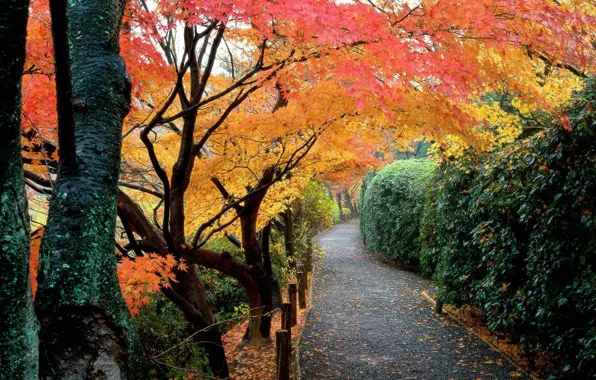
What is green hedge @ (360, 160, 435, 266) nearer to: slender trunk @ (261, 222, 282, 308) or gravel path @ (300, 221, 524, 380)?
gravel path @ (300, 221, 524, 380)

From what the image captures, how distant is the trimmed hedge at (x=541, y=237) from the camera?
3748 millimetres

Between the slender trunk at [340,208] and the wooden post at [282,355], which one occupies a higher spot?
the slender trunk at [340,208]

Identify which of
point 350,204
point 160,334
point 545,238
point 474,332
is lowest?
point 474,332

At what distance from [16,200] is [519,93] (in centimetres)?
493

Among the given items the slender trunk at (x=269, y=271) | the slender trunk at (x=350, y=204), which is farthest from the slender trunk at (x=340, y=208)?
the slender trunk at (x=269, y=271)

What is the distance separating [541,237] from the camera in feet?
14.5

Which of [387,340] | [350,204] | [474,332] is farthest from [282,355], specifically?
[350,204]

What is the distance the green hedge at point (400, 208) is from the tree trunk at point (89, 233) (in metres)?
10.1

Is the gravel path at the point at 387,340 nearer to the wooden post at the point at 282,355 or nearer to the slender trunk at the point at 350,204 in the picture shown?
the wooden post at the point at 282,355

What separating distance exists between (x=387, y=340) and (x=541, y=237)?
3815 mm

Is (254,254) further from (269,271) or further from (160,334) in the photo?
(160,334)

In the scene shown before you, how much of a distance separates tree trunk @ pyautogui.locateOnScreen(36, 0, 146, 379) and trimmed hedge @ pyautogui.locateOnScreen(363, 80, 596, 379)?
360 cm

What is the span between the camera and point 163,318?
17.5ft

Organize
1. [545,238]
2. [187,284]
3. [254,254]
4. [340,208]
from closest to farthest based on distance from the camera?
[545,238], [187,284], [254,254], [340,208]
